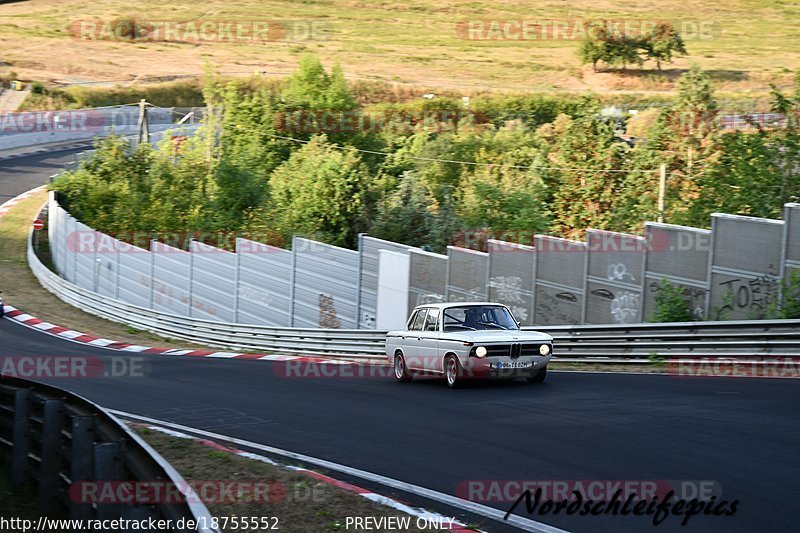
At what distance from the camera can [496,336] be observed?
1577cm

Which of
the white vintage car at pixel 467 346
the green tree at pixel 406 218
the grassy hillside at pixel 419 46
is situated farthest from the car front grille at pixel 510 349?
the grassy hillside at pixel 419 46

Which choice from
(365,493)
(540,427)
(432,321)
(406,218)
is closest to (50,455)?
(365,493)

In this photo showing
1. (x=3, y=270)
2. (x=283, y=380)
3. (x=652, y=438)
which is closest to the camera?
(x=652, y=438)

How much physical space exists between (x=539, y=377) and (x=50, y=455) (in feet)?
29.3

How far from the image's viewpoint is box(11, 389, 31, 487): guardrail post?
10.2 metres

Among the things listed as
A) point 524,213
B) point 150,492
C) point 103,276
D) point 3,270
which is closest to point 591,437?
point 150,492

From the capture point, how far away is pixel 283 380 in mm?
19625

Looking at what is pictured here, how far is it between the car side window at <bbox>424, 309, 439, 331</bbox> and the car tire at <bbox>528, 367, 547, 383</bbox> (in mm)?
1914

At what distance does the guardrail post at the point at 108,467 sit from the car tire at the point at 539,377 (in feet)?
31.3

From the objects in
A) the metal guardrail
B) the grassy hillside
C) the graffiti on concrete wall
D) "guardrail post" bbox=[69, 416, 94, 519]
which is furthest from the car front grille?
the grassy hillside

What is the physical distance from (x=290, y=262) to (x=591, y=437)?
63.5 ft

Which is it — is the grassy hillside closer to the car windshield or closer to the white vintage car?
→ the white vintage car

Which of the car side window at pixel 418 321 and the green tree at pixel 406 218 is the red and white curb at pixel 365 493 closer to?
the car side window at pixel 418 321

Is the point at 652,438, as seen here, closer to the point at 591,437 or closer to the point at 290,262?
the point at 591,437
